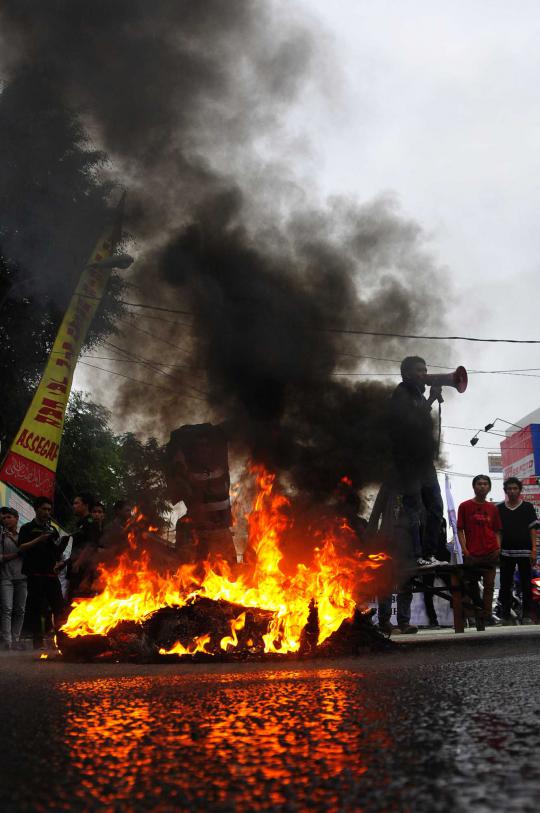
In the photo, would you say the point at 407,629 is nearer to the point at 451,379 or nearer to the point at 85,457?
the point at 451,379

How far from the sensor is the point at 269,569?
712 cm

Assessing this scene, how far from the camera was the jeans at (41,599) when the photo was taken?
9797mm

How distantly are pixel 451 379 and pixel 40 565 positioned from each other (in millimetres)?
4860

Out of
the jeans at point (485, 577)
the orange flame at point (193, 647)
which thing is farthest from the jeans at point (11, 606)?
the jeans at point (485, 577)

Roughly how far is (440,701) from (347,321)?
7395 millimetres

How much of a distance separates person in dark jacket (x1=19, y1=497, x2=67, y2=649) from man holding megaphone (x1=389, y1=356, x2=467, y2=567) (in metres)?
3.92

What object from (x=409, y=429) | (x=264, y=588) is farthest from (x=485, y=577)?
(x=264, y=588)

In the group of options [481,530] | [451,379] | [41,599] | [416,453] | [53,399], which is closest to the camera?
[416,453]

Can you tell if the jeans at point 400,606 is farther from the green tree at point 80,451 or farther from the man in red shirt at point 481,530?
the green tree at point 80,451

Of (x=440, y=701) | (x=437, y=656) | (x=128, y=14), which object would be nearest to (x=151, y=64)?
(x=128, y=14)

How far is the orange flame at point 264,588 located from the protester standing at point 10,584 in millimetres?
2979

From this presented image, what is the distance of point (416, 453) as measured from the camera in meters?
8.77

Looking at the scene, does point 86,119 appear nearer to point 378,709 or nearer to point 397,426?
point 397,426

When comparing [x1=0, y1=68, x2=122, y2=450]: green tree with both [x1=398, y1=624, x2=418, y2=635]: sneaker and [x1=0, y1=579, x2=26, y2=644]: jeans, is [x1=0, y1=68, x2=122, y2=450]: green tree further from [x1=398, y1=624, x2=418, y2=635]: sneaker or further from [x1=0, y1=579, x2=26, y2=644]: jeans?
[x1=398, y1=624, x2=418, y2=635]: sneaker
